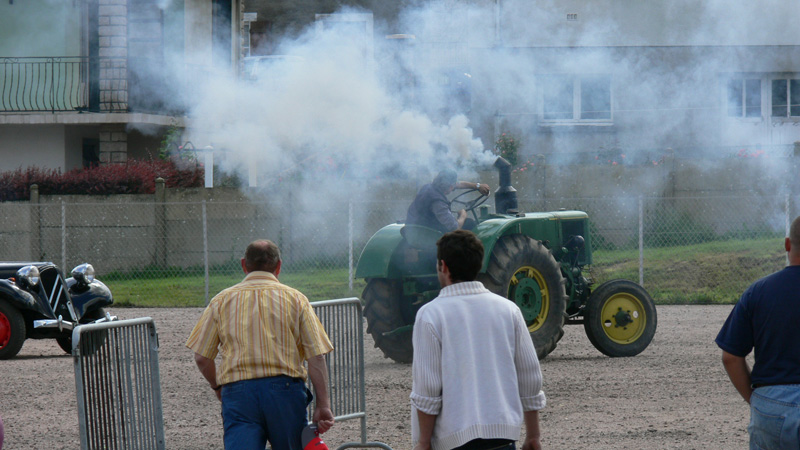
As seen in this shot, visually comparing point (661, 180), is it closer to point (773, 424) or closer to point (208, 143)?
point (208, 143)

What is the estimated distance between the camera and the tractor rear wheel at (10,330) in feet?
31.4

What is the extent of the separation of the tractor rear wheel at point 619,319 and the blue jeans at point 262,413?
5.69m

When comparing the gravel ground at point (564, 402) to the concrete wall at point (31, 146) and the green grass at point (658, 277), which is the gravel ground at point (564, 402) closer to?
the green grass at point (658, 277)

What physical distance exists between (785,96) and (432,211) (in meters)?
13.9

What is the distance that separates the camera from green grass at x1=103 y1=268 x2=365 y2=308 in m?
14.4

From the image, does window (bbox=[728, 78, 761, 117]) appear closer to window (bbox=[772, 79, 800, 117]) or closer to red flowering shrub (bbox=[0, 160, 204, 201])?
window (bbox=[772, 79, 800, 117])

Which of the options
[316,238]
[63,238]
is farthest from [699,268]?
[63,238]

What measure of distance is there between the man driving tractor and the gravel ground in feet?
4.61

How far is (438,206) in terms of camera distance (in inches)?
328

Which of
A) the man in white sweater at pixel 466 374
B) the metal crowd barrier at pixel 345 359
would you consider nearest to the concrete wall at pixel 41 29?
the metal crowd barrier at pixel 345 359

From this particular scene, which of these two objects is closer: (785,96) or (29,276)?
(29,276)

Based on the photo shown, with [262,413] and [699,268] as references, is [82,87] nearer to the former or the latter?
[699,268]

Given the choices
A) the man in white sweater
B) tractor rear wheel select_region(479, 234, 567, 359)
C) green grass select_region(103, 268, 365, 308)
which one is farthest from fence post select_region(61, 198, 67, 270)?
the man in white sweater

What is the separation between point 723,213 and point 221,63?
30.7 feet
